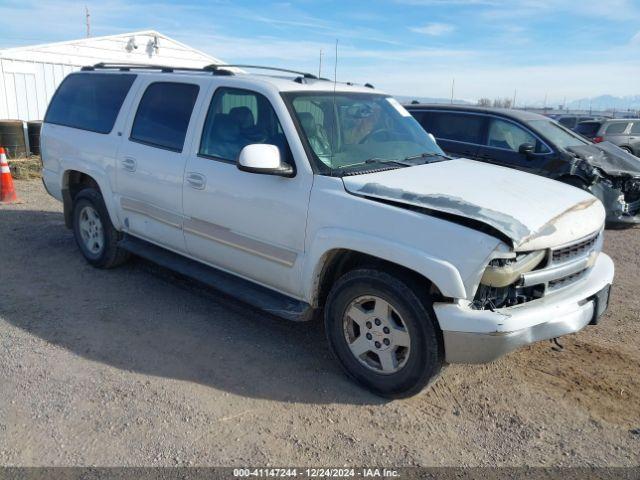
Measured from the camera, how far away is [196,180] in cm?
424

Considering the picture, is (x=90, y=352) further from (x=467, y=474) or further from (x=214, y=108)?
(x=467, y=474)

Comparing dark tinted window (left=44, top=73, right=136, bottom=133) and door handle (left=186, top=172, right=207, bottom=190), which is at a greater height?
dark tinted window (left=44, top=73, right=136, bottom=133)

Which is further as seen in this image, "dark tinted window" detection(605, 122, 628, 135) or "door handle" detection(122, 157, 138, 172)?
"dark tinted window" detection(605, 122, 628, 135)

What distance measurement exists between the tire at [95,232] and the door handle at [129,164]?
0.66 meters

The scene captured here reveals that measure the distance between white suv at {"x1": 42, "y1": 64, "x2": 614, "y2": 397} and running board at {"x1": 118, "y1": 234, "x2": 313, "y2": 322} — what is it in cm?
2

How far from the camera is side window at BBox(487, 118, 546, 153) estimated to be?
26.9 feet

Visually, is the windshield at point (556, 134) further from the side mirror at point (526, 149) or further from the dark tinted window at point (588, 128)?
the dark tinted window at point (588, 128)

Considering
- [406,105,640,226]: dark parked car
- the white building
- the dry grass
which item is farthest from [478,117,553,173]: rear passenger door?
the white building

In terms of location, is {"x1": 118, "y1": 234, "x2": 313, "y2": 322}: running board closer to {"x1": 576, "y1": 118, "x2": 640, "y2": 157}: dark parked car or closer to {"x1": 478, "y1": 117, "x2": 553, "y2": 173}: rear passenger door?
{"x1": 478, "y1": 117, "x2": 553, "y2": 173}: rear passenger door

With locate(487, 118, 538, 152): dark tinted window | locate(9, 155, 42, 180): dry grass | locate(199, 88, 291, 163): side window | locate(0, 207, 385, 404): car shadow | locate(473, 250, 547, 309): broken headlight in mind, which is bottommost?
locate(9, 155, 42, 180): dry grass

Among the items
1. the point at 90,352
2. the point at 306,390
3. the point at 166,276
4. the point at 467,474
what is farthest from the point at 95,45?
the point at 467,474

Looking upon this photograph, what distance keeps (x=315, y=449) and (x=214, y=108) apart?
272 centimetres

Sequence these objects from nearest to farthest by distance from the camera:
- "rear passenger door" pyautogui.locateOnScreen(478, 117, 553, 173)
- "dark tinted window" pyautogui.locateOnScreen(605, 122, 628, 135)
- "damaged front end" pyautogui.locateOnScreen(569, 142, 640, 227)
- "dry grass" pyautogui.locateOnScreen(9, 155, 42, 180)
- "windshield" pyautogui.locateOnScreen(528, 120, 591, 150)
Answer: "damaged front end" pyautogui.locateOnScreen(569, 142, 640, 227)
"rear passenger door" pyautogui.locateOnScreen(478, 117, 553, 173)
"windshield" pyautogui.locateOnScreen(528, 120, 591, 150)
"dry grass" pyautogui.locateOnScreen(9, 155, 42, 180)
"dark tinted window" pyautogui.locateOnScreen(605, 122, 628, 135)

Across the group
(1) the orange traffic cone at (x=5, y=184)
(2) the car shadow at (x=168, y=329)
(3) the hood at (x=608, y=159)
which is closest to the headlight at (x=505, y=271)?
(2) the car shadow at (x=168, y=329)
